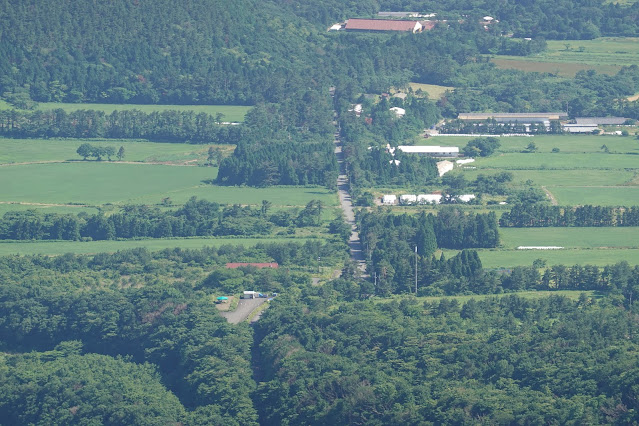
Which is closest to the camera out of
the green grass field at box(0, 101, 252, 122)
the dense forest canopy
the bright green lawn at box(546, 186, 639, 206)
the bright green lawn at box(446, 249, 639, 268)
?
the dense forest canopy

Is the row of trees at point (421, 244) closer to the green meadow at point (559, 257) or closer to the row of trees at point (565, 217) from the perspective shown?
the green meadow at point (559, 257)

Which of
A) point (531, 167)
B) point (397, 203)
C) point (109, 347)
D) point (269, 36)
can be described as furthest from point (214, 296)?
point (269, 36)

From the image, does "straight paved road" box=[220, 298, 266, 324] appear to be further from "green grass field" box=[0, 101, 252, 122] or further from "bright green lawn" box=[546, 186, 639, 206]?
"green grass field" box=[0, 101, 252, 122]

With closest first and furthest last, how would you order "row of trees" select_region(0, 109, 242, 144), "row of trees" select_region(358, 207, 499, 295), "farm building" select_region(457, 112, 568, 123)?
"row of trees" select_region(358, 207, 499, 295)
"row of trees" select_region(0, 109, 242, 144)
"farm building" select_region(457, 112, 568, 123)

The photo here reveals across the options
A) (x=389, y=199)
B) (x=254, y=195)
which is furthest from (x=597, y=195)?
(x=254, y=195)

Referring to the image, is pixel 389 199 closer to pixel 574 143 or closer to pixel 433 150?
pixel 433 150

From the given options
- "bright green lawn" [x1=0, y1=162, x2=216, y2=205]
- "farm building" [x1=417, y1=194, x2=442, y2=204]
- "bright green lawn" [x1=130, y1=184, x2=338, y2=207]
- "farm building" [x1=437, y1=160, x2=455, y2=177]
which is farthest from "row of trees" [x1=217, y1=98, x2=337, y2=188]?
"farm building" [x1=437, y1=160, x2=455, y2=177]

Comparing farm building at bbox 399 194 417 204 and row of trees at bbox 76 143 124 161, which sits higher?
row of trees at bbox 76 143 124 161
